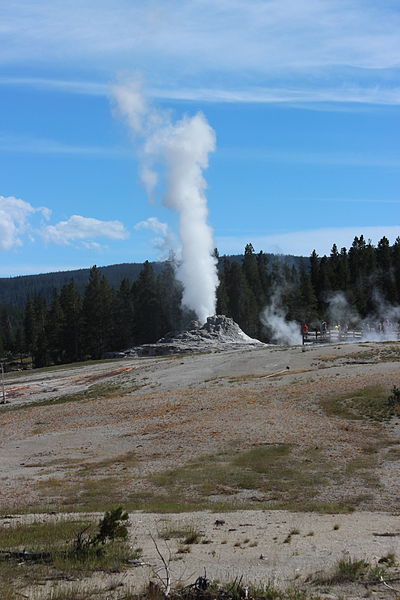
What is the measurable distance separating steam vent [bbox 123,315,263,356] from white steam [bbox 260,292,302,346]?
16.6m

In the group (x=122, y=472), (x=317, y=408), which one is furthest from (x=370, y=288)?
(x=122, y=472)

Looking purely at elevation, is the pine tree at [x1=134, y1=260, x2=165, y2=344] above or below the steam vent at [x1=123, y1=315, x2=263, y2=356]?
above

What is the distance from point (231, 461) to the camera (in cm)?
2272

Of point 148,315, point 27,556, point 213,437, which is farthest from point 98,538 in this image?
point 148,315

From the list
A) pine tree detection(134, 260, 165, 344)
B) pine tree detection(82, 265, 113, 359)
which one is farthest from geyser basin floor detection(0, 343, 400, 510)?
pine tree detection(134, 260, 165, 344)

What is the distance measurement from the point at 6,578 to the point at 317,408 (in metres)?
22.3

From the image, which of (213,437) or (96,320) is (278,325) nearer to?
(96,320)

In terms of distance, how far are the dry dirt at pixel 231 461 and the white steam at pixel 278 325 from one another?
44.4 meters

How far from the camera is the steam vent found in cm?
7019

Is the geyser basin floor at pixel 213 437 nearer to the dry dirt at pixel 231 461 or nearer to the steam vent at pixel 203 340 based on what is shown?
the dry dirt at pixel 231 461

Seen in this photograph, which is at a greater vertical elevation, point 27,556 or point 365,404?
point 27,556

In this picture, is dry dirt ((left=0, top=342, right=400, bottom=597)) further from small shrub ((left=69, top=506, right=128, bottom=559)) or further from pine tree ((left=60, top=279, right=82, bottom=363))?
pine tree ((left=60, top=279, right=82, bottom=363))

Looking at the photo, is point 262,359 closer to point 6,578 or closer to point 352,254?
point 6,578

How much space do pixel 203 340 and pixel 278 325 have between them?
2626 cm
